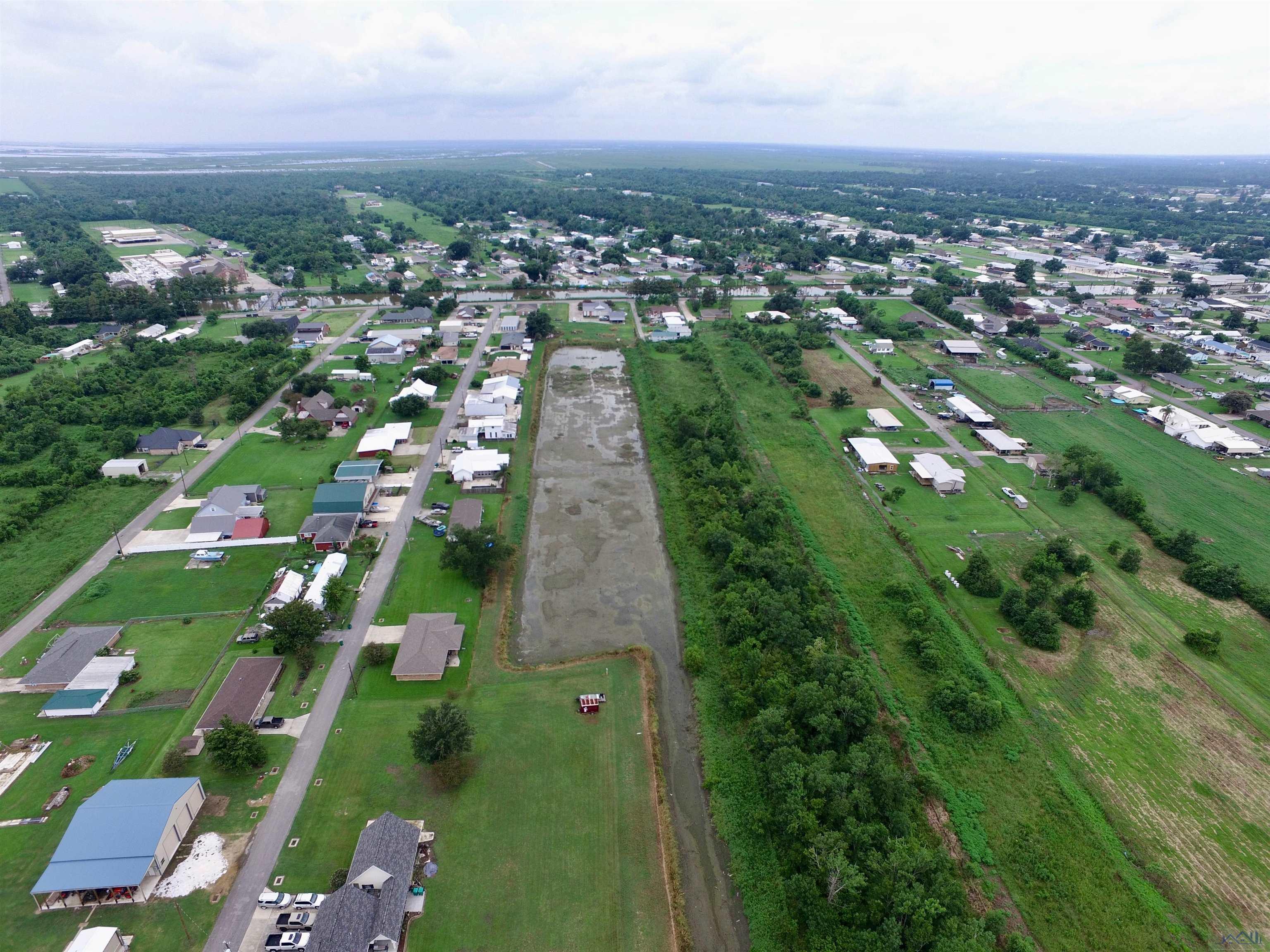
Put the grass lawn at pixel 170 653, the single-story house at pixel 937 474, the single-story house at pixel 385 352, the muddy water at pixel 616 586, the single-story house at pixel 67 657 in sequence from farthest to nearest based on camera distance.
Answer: the single-story house at pixel 385 352 < the single-story house at pixel 937 474 < the grass lawn at pixel 170 653 < the single-story house at pixel 67 657 < the muddy water at pixel 616 586

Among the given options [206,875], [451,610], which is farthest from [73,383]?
[206,875]

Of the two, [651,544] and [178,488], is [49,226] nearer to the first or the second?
[178,488]

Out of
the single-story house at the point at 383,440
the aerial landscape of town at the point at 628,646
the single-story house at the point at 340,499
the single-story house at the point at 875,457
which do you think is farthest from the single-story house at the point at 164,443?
Answer: the single-story house at the point at 875,457

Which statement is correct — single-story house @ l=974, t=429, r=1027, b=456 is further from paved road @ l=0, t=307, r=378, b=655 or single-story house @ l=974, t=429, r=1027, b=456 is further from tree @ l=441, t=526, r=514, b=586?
paved road @ l=0, t=307, r=378, b=655

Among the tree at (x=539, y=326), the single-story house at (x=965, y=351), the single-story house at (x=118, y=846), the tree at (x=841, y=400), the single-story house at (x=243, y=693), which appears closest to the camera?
the single-story house at (x=118, y=846)

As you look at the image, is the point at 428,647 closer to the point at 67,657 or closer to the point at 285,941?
the point at 285,941

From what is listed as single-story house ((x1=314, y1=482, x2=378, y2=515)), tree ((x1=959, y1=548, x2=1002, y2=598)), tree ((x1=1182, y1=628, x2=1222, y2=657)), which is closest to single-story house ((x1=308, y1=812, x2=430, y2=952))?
single-story house ((x1=314, y1=482, x2=378, y2=515))

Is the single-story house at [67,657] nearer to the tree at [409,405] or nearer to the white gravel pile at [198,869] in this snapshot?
the white gravel pile at [198,869]
